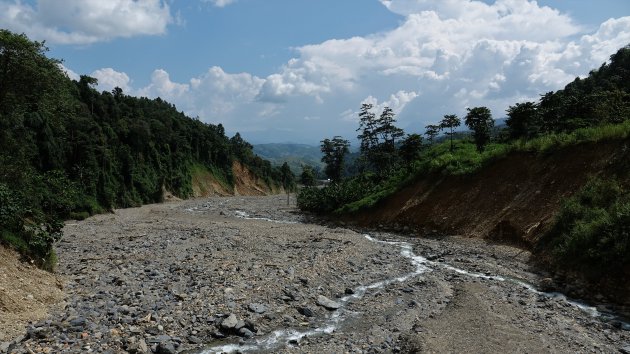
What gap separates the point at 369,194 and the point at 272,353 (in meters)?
36.6

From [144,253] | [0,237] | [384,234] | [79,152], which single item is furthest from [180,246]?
[79,152]

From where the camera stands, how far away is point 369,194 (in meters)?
47.8

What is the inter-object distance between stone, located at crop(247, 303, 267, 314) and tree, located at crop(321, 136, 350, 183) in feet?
216

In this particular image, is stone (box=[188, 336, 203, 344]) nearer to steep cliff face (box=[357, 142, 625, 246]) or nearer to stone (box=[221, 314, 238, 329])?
stone (box=[221, 314, 238, 329])

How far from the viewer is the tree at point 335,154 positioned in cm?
8062

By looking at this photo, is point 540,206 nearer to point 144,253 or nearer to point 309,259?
point 309,259

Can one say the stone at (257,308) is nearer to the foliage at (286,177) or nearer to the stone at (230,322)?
the stone at (230,322)

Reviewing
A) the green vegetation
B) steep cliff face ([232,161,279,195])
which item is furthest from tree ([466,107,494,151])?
steep cliff face ([232,161,279,195])

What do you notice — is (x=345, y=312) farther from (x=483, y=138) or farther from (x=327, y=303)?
(x=483, y=138)

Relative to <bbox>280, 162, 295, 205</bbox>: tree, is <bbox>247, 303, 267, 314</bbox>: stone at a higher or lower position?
lower

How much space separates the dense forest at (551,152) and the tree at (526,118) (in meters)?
0.11

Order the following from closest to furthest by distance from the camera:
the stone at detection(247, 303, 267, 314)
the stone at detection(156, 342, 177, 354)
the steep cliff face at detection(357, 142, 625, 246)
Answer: the stone at detection(156, 342, 177, 354) < the stone at detection(247, 303, 267, 314) < the steep cliff face at detection(357, 142, 625, 246)

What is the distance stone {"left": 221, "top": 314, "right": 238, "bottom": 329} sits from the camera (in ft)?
43.2

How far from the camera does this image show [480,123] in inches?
2004
